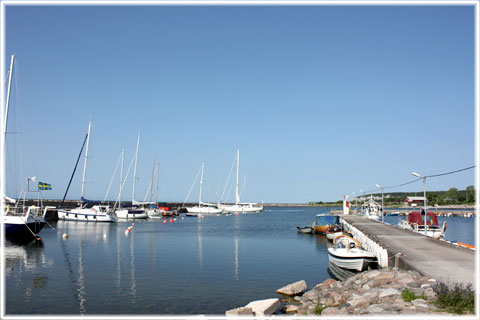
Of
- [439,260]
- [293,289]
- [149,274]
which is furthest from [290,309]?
[149,274]

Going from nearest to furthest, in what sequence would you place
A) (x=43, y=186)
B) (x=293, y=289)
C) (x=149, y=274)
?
(x=293, y=289) < (x=149, y=274) < (x=43, y=186)

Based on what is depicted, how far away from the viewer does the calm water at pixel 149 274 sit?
17875 mm

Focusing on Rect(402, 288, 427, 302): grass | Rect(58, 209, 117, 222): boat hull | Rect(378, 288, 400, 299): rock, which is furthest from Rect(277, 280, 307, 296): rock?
Result: Rect(58, 209, 117, 222): boat hull

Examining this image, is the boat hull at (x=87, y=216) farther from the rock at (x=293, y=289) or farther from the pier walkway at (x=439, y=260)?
the rock at (x=293, y=289)

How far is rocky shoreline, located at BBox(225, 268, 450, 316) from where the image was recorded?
479 inches

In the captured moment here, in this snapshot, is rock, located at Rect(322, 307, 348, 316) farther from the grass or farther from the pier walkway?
the pier walkway

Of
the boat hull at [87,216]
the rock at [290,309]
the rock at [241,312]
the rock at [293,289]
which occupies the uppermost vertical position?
the rock at [241,312]

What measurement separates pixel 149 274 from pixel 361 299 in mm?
14743

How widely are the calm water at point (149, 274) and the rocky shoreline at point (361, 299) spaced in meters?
2.31

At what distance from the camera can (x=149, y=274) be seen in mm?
24766

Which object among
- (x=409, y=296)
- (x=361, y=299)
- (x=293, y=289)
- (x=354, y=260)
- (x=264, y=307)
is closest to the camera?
(x=409, y=296)

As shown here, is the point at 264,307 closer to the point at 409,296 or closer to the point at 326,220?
the point at 409,296

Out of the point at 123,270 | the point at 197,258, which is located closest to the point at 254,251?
the point at 197,258

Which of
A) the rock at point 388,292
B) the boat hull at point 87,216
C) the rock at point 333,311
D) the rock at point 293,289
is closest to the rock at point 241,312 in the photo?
the rock at point 333,311
